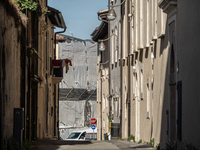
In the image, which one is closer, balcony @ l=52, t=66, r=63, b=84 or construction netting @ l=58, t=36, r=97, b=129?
balcony @ l=52, t=66, r=63, b=84

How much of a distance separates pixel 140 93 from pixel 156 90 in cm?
403

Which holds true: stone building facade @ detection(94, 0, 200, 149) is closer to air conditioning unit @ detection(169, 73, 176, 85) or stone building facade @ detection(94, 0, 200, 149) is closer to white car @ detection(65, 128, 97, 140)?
air conditioning unit @ detection(169, 73, 176, 85)

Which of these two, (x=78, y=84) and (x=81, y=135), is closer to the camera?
(x=81, y=135)

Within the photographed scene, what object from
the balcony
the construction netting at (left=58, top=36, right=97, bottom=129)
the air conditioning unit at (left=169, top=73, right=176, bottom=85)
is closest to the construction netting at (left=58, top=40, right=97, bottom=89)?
the construction netting at (left=58, top=36, right=97, bottom=129)

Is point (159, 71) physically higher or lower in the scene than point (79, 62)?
lower

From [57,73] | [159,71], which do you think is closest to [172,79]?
[159,71]

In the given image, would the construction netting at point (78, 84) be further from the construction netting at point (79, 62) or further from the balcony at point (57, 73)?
the balcony at point (57, 73)

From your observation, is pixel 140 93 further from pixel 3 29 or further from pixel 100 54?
pixel 100 54

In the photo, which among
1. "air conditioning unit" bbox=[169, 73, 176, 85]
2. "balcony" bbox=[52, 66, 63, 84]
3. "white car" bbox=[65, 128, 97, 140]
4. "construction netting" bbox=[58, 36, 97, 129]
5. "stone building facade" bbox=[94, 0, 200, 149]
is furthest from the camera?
"construction netting" bbox=[58, 36, 97, 129]

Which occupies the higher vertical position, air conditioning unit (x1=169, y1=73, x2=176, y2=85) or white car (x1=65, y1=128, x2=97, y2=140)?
air conditioning unit (x1=169, y1=73, x2=176, y2=85)

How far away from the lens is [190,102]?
33.6ft

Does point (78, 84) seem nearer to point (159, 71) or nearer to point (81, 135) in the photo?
point (81, 135)

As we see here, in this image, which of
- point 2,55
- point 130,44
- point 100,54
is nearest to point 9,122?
point 2,55

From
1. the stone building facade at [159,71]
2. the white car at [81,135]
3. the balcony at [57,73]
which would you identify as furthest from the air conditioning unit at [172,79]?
the white car at [81,135]
